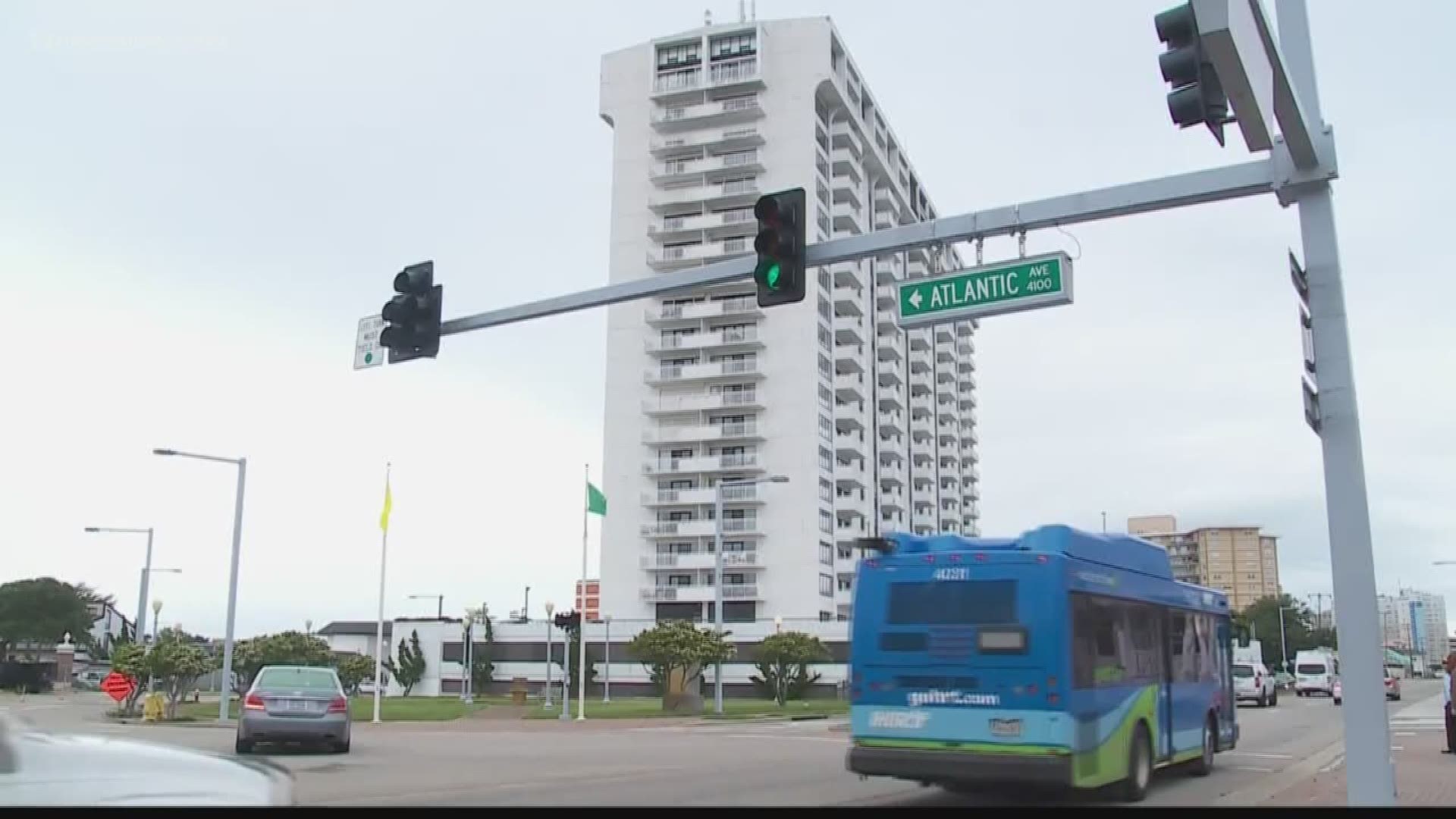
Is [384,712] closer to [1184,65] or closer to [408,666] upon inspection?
[1184,65]

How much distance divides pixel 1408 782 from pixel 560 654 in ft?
231

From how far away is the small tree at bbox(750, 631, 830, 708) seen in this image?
58.4 meters

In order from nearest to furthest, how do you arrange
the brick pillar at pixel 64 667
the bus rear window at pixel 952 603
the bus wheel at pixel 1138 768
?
the bus rear window at pixel 952 603, the bus wheel at pixel 1138 768, the brick pillar at pixel 64 667

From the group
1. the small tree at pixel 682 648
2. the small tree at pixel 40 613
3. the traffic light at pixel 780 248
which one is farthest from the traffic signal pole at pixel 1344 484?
the small tree at pixel 40 613

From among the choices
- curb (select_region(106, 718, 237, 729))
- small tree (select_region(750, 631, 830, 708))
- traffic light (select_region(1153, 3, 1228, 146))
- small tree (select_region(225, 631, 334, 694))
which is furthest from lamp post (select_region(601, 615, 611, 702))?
traffic light (select_region(1153, 3, 1228, 146))

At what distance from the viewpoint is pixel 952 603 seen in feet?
41.4

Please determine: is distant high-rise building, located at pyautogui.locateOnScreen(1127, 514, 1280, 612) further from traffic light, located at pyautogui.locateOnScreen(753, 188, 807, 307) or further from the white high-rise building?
traffic light, located at pyautogui.locateOnScreen(753, 188, 807, 307)

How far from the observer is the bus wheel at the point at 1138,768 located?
43.8 feet

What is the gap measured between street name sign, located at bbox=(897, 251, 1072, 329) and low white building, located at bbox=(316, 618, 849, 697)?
6497 centimetres

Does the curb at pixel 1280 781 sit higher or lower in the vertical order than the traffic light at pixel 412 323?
lower

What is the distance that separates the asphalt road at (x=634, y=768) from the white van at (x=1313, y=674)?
33.6 meters

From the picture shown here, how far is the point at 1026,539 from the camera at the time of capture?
12.4 m

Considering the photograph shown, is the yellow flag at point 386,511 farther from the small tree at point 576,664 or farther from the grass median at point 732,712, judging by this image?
the small tree at point 576,664

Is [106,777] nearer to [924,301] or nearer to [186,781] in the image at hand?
[186,781]
